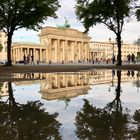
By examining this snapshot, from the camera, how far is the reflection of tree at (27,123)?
19.7 ft

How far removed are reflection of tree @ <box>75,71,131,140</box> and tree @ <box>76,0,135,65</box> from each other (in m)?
33.7

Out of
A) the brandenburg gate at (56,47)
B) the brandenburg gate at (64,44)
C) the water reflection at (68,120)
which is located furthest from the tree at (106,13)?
the brandenburg gate at (64,44)

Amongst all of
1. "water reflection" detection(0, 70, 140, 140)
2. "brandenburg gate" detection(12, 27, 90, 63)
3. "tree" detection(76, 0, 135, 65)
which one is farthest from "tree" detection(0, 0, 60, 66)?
"brandenburg gate" detection(12, 27, 90, 63)

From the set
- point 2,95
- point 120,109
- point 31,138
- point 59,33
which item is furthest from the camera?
point 59,33

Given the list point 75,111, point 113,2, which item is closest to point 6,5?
point 113,2

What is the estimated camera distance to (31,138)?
582 cm

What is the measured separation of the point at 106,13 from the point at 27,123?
37.6 metres

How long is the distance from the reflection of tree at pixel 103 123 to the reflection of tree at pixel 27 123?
502 mm

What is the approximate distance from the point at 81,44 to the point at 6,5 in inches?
4383

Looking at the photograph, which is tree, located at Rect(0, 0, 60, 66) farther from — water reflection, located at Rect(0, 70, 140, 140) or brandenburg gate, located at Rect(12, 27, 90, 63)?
brandenburg gate, located at Rect(12, 27, 90, 63)

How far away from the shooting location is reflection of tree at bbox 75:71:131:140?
5980 mm

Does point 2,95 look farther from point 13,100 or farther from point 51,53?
point 51,53

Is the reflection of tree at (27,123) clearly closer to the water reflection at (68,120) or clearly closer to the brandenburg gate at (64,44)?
the water reflection at (68,120)

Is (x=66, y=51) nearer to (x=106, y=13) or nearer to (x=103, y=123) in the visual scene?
(x=106, y=13)
